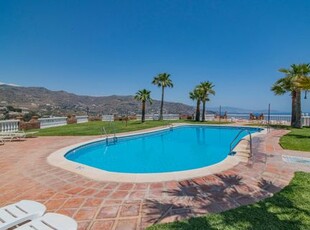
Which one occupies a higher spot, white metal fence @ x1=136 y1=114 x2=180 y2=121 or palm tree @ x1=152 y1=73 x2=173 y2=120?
palm tree @ x1=152 y1=73 x2=173 y2=120

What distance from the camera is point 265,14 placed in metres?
14.2

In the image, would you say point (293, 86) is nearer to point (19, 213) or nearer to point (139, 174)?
point (139, 174)

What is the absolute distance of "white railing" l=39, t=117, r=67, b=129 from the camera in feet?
59.9

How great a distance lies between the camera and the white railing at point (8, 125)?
13307mm

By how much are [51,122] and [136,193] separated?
1777 cm

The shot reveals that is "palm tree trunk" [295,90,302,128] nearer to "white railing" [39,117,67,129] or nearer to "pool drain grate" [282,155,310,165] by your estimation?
"pool drain grate" [282,155,310,165]

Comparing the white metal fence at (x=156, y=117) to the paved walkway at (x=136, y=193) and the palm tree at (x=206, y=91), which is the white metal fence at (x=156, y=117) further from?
the paved walkway at (x=136, y=193)

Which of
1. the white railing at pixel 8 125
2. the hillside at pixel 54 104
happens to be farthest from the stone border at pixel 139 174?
the hillside at pixel 54 104

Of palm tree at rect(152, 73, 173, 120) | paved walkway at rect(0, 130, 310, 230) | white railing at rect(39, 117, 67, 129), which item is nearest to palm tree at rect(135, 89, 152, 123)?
palm tree at rect(152, 73, 173, 120)

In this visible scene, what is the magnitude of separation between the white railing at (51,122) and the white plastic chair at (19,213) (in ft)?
55.0

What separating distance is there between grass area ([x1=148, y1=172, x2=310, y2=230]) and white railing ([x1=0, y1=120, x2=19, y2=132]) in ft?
46.7

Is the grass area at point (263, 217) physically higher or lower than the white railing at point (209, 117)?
lower

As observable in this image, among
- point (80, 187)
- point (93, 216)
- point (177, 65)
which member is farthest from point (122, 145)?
point (177, 65)

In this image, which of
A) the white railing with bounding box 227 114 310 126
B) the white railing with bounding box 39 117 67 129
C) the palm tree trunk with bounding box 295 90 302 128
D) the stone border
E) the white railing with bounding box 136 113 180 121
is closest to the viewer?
the stone border
